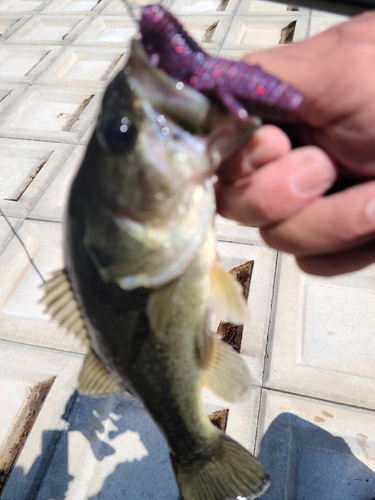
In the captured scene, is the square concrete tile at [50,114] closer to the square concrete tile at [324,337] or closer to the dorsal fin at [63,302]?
the square concrete tile at [324,337]

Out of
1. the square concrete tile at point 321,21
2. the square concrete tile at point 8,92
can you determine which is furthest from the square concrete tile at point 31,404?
the square concrete tile at point 321,21

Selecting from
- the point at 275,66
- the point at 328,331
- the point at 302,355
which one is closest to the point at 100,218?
the point at 275,66

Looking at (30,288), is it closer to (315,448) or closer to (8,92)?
(315,448)

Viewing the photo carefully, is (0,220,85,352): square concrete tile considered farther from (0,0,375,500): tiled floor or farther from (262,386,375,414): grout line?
(262,386,375,414): grout line

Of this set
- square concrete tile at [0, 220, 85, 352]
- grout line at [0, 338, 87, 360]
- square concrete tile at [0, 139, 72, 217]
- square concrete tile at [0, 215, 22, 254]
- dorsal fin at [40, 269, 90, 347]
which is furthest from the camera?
square concrete tile at [0, 139, 72, 217]

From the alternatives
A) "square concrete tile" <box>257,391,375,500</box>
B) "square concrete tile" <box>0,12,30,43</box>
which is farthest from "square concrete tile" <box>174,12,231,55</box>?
"square concrete tile" <box>257,391,375,500</box>

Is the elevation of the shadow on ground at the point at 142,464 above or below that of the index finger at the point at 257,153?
below
